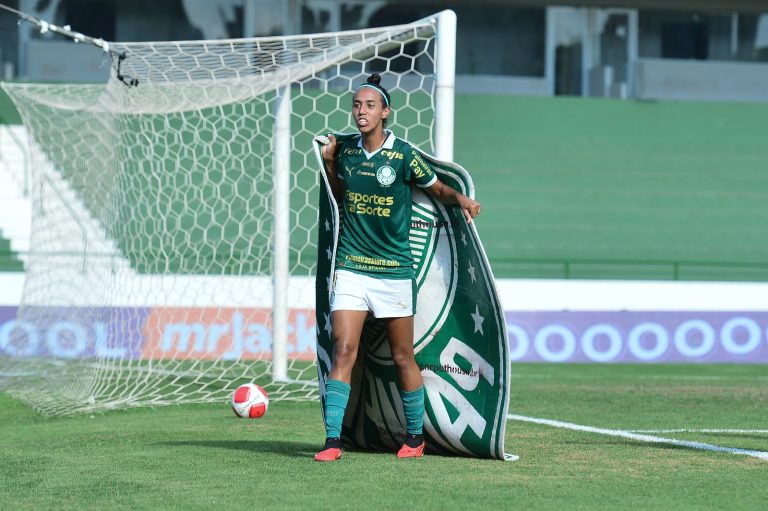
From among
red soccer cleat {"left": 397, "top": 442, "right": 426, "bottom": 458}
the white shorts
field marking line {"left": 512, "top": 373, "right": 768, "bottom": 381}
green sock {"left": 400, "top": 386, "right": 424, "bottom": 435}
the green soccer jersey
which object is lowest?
field marking line {"left": 512, "top": 373, "right": 768, "bottom": 381}

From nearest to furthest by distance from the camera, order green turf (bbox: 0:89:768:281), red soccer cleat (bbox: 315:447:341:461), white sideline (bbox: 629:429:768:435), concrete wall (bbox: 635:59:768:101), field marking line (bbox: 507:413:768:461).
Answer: red soccer cleat (bbox: 315:447:341:461) → field marking line (bbox: 507:413:768:461) → white sideline (bbox: 629:429:768:435) → green turf (bbox: 0:89:768:281) → concrete wall (bbox: 635:59:768:101)

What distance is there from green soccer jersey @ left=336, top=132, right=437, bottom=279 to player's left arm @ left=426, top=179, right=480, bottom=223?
5cm

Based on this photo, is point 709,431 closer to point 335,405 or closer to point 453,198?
point 453,198

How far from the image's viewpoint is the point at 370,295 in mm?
6047

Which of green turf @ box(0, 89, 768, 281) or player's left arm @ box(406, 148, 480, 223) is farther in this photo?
green turf @ box(0, 89, 768, 281)

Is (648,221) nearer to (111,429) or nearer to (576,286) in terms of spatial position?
(576,286)

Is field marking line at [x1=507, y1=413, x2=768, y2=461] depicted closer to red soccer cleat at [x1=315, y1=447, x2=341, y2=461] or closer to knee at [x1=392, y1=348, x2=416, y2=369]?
knee at [x1=392, y1=348, x2=416, y2=369]

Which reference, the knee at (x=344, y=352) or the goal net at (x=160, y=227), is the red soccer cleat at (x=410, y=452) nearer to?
the knee at (x=344, y=352)

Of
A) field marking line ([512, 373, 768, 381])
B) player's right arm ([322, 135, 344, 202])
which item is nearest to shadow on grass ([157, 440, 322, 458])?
player's right arm ([322, 135, 344, 202])

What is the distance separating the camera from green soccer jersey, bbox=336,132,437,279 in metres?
6.06

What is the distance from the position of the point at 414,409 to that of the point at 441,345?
0.39m

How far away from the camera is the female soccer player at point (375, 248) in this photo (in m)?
6.05

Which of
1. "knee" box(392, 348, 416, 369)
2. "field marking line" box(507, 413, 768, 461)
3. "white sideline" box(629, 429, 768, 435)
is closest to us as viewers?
"knee" box(392, 348, 416, 369)

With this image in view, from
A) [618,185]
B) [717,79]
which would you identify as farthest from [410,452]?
[717,79]
